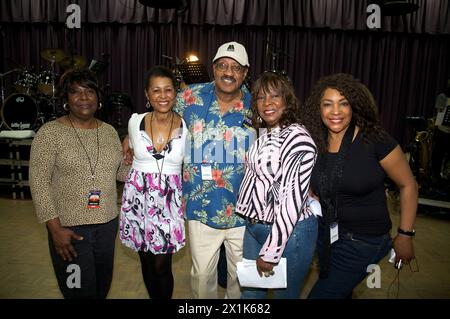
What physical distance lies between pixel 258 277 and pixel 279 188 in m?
0.45

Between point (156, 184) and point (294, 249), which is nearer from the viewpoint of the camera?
point (294, 249)

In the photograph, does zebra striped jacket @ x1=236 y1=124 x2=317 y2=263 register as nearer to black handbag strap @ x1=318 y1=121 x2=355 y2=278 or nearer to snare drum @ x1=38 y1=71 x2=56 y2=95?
black handbag strap @ x1=318 y1=121 x2=355 y2=278

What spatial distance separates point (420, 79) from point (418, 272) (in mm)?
6761

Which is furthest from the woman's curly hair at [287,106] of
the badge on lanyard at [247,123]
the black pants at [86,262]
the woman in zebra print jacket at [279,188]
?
the black pants at [86,262]

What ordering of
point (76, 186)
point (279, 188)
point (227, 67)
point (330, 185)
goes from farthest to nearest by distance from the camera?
point (227, 67)
point (76, 186)
point (330, 185)
point (279, 188)

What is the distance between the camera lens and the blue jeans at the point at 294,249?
1663 mm

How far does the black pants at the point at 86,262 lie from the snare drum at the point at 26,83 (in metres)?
5.95

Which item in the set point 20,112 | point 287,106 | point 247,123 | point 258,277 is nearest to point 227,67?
point 247,123

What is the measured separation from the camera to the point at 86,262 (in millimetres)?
1878

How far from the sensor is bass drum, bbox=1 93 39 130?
6.05 m

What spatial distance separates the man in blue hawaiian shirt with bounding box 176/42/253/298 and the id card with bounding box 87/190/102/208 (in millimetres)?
502

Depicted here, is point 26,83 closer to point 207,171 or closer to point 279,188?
point 207,171

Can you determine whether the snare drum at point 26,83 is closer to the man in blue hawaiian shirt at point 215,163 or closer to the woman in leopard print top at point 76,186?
the woman in leopard print top at point 76,186
